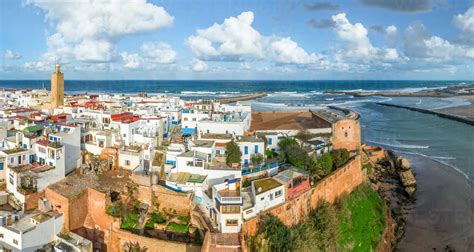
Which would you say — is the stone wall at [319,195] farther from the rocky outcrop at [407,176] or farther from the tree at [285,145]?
the rocky outcrop at [407,176]

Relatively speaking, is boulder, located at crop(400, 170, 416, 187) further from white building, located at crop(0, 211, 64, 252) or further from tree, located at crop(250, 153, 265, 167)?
white building, located at crop(0, 211, 64, 252)

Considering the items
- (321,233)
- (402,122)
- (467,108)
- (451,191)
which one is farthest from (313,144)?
(467,108)

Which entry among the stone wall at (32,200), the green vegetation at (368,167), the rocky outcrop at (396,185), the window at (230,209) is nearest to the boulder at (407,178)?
the rocky outcrop at (396,185)

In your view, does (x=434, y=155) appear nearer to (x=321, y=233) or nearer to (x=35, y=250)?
(x=321, y=233)

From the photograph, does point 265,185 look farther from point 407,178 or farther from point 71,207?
point 407,178

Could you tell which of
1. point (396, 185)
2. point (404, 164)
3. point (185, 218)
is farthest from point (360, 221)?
point (404, 164)

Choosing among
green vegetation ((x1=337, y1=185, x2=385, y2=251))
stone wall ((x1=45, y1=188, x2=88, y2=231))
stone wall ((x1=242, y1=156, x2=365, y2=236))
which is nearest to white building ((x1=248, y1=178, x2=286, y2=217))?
stone wall ((x1=242, y1=156, x2=365, y2=236))

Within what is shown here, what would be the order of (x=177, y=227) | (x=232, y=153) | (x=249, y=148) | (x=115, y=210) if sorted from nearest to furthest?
(x=177, y=227), (x=115, y=210), (x=232, y=153), (x=249, y=148)
